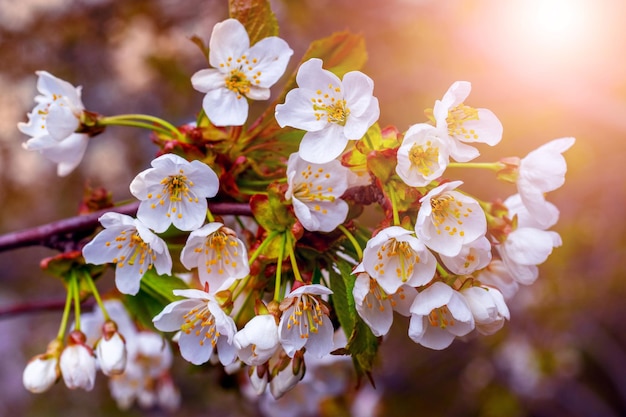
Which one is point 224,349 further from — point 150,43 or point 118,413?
point 118,413

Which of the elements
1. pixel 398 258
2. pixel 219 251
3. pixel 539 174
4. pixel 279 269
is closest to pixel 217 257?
pixel 219 251

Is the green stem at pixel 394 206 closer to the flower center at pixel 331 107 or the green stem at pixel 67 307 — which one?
the flower center at pixel 331 107

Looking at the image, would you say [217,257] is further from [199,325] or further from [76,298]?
[76,298]

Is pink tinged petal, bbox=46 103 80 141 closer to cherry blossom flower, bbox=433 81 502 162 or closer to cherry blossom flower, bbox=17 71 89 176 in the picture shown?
cherry blossom flower, bbox=17 71 89 176

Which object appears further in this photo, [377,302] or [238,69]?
[238,69]

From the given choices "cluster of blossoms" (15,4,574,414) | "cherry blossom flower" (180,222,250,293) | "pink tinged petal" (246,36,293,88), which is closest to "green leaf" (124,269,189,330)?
"cluster of blossoms" (15,4,574,414)

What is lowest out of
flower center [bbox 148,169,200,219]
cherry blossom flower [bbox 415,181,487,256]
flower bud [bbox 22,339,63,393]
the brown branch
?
flower bud [bbox 22,339,63,393]
